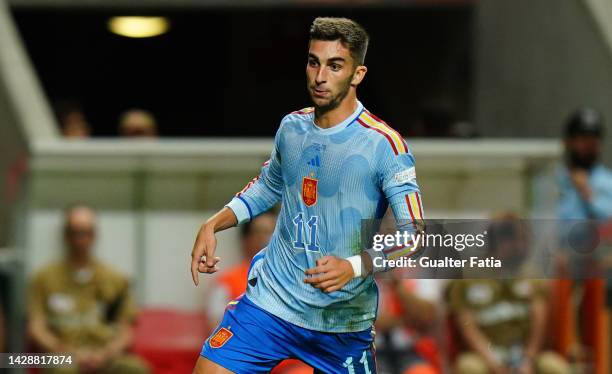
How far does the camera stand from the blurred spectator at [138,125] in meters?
7.07

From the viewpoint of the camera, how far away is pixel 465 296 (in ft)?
17.5

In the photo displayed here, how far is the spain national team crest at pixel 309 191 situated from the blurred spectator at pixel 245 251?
152 centimetres

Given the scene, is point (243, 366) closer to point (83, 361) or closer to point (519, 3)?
point (83, 361)

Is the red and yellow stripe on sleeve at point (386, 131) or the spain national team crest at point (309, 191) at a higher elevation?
the red and yellow stripe on sleeve at point (386, 131)

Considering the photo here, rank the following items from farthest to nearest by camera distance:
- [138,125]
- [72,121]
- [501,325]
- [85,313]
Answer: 1. [72,121]
2. [138,125]
3. [501,325]
4. [85,313]

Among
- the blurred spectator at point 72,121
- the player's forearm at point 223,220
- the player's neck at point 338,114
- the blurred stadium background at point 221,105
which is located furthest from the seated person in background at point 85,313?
the player's neck at point 338,114

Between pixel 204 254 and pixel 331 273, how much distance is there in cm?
38

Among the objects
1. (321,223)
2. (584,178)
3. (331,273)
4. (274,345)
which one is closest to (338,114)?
(321,223)

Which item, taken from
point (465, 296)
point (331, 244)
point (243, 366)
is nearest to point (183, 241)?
point (465, 296)

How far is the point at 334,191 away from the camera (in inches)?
130

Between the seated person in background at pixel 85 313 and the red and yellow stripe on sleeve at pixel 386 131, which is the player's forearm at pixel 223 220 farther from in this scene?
the seated person in background at pixel 85 313

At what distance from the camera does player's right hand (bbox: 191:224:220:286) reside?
10.7ft

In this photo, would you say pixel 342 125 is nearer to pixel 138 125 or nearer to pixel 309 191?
pixel 309 191

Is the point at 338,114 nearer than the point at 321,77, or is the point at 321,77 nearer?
the point at 321,77
